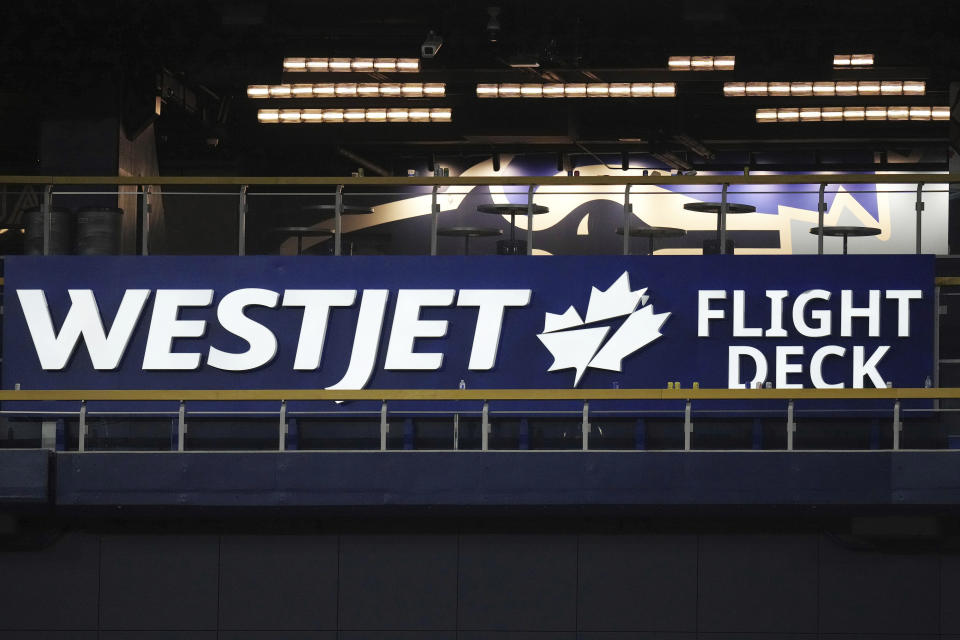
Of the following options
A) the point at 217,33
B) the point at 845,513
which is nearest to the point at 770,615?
the point at 845,513

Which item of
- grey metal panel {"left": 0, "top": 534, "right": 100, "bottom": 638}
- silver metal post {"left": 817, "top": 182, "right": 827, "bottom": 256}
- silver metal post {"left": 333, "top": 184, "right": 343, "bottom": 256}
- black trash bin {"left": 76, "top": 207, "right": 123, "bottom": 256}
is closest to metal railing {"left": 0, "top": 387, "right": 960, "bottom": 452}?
grey metal panel {"left": 0, "top": 534, "right": 100, "bottom": 638}

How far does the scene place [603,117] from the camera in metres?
17.7

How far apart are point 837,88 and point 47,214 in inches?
387

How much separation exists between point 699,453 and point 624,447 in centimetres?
61

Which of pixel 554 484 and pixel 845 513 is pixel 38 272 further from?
pixel 845 513

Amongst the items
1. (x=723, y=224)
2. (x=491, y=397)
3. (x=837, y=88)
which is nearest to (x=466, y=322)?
(x=491, y=397)

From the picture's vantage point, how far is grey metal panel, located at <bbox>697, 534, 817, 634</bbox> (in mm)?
9336

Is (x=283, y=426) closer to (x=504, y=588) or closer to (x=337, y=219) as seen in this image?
(x=504, y=588)

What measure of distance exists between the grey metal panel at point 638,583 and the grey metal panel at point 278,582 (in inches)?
74.7

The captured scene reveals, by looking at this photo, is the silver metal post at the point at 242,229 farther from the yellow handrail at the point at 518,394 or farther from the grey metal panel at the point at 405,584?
the grey metal panel at the point at 405,584

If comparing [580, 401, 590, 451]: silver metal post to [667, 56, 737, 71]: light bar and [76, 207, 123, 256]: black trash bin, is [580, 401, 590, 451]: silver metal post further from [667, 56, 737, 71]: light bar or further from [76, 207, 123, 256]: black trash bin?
[667, 56, 737, 71]: light bar

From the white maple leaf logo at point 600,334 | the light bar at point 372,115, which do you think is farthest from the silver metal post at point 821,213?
the light bar at point 372,115

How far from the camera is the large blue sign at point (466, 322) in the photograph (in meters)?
10.3

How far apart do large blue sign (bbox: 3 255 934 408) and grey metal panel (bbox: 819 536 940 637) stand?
5.15ft
